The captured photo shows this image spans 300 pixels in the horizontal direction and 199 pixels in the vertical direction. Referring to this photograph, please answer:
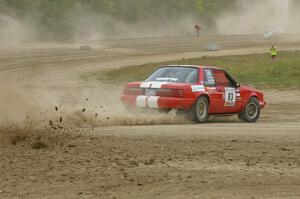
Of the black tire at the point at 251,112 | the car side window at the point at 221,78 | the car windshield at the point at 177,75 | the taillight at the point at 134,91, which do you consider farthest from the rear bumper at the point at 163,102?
the black tire at the point at 251,112

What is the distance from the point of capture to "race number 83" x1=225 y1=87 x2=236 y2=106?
1401 cm

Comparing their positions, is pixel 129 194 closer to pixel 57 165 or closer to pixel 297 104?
pixel 57 165

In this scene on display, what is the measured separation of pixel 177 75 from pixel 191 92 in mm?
628

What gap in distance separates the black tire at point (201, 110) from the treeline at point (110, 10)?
216 inches

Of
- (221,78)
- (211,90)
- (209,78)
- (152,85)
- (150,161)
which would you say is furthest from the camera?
(221,78)

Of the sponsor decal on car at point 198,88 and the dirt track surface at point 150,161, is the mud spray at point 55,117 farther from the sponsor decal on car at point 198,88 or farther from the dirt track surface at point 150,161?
the sponsor decal on car at point 198,88

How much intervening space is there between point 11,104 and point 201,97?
3.84 meters

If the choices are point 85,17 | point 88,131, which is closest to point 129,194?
point 88,131

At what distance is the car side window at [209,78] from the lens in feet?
44.5

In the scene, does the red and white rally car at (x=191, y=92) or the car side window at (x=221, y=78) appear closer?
the red and white rally car at (x=191, y=92)

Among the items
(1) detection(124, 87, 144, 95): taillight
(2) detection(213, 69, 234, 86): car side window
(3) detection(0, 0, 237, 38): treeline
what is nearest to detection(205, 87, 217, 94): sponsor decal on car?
(2) detection(213, 69, 234, 86): car side window

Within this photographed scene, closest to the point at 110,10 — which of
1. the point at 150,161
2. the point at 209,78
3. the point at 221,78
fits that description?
the point at 221,78

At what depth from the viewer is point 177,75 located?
13422mm

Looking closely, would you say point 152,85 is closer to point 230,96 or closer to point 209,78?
point 209,78
